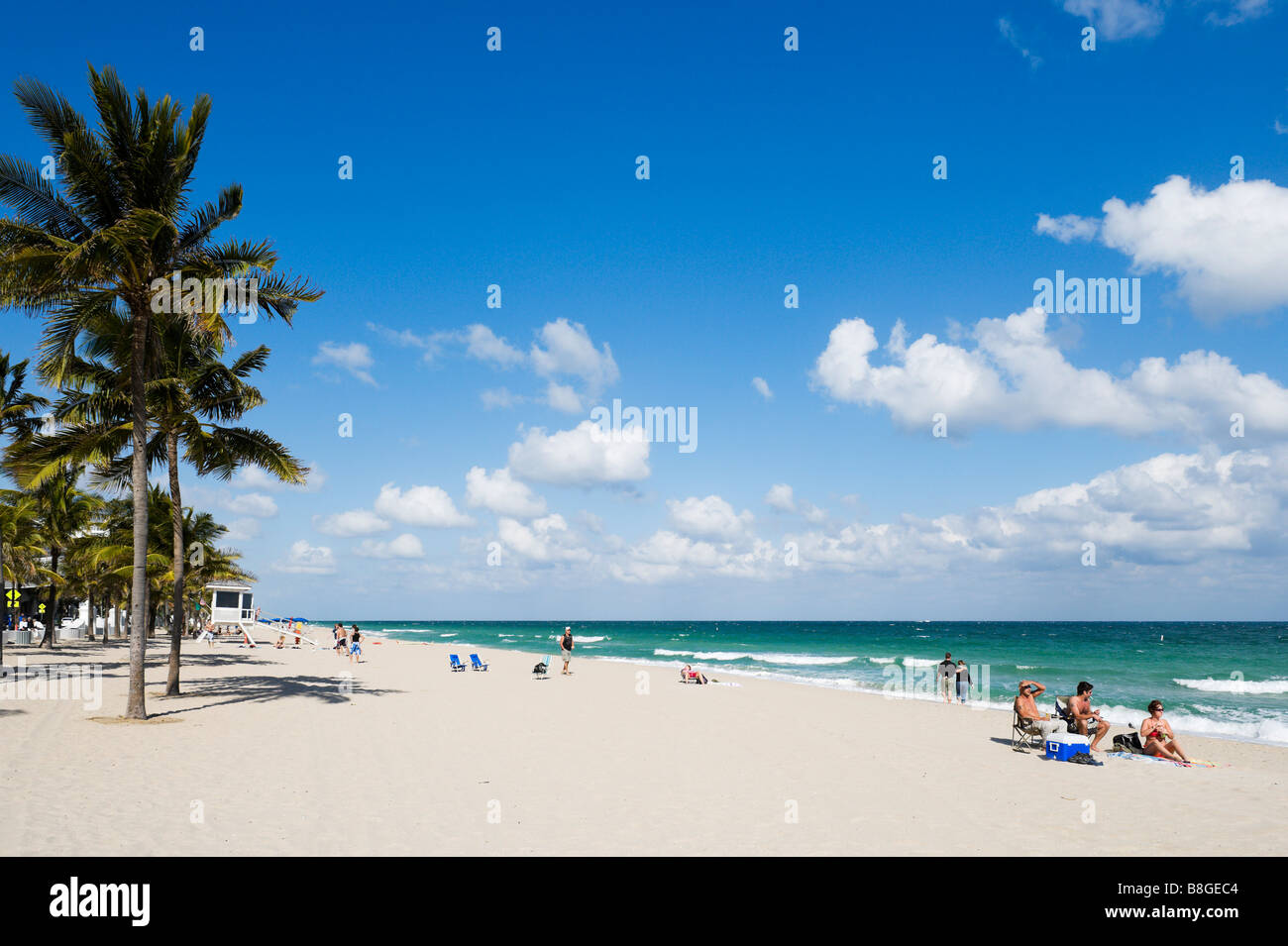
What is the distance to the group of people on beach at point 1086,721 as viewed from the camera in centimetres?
1270

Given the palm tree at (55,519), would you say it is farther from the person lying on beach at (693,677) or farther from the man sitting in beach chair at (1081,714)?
the man sitting in beach chair at (1081,714)

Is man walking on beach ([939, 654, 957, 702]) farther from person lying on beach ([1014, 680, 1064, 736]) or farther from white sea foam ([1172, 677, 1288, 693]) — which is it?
white sea foam ([1172, 677, 1288, 693])

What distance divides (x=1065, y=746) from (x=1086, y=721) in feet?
5.46

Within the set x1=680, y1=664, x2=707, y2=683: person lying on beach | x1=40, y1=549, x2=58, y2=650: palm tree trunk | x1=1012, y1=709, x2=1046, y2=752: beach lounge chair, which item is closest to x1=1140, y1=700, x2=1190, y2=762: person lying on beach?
x1=1012, y1=709, x2=1046, y2=752: beach lounge chair

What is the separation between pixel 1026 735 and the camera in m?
13.5

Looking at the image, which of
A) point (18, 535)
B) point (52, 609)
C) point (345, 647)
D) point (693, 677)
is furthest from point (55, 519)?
point (693, 677)

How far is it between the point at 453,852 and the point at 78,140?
522 inches

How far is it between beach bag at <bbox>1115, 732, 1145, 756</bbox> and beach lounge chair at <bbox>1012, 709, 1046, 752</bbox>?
46.1 inches

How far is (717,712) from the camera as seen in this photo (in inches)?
747

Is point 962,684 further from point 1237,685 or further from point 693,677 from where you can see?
point 1237,685

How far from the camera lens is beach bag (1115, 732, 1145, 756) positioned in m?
13.0
